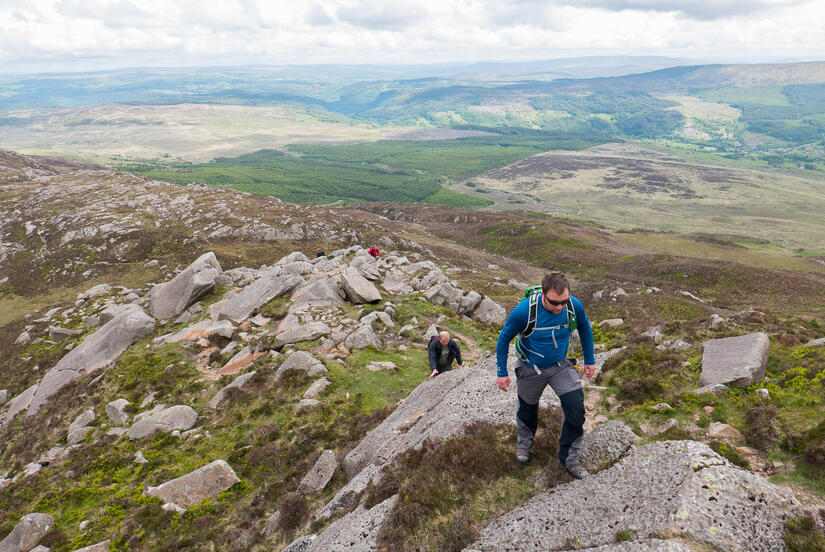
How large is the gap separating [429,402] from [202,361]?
1781 cm

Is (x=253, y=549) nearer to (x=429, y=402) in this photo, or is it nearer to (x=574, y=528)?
(x=429, y=402)

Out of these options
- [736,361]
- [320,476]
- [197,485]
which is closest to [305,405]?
[197,485]

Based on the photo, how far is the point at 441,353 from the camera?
19.8 metres

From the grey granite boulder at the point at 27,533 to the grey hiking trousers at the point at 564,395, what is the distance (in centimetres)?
1844

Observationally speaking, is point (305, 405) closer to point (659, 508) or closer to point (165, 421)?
point (165, 421)

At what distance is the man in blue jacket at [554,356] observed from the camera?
893cm

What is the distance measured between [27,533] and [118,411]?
8343mm

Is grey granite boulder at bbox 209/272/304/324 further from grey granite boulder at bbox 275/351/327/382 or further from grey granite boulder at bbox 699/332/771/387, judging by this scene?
grey granite boulder at bbox 699/332/771/387

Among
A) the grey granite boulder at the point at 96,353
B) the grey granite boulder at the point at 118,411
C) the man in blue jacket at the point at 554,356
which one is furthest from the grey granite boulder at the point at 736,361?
the grey granite boulder at the point at 96,353

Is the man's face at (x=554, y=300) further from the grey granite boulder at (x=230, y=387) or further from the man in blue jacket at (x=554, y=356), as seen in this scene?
the grey granite boulder at (x=230, y=387)

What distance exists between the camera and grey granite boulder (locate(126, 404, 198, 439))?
2045cm

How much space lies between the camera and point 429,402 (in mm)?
16844

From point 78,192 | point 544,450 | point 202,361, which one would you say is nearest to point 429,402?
point 544,450

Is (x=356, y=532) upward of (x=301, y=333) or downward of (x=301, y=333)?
upward
